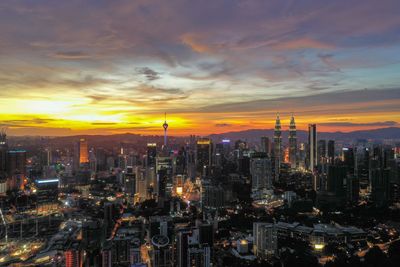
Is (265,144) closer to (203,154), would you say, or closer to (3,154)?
(203,154)

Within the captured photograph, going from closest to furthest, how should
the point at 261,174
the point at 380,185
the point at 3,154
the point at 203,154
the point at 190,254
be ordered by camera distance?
the point at 190,254
the point at 380,185
the point at 3,154
the point at 261,174
the point at 203,154

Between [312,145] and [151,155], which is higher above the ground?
[312,145]

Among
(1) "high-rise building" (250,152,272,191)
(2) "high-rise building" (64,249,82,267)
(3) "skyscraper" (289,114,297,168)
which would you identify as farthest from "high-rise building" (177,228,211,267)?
(3) "skyscraper" (289,114,297,168)

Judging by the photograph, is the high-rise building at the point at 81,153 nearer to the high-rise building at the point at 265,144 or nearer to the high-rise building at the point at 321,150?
the high-rise building at the point at 265,144

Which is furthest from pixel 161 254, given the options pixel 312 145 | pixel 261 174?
pixel 312 145

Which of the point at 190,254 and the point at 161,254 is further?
the point at 161,254

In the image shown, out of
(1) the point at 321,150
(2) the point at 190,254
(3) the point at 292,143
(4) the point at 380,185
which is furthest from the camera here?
(3) the point at 292,143

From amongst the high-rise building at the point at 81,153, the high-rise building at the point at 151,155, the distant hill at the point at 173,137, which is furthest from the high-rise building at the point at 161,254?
the distant hill at the point at 173,137

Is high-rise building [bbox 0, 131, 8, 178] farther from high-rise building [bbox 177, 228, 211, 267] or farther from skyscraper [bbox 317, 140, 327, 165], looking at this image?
skyscraper [bbox 317, 140, 327, 165]
